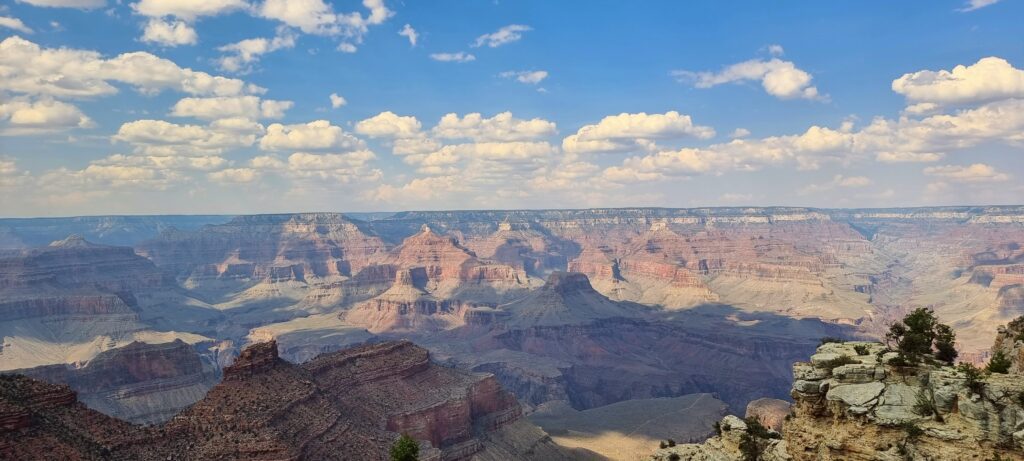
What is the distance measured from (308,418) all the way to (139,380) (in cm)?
A: 8705

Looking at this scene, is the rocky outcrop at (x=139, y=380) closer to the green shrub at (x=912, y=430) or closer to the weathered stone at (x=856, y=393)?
the weathered stone at (x=856, y=393)

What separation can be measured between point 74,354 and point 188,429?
521 feet

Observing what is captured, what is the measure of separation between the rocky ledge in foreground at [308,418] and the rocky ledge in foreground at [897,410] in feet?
152

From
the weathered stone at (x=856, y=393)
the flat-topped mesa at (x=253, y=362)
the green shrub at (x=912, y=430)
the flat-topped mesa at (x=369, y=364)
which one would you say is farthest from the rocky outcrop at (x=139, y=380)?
the green shrub at (x=912, y=430)

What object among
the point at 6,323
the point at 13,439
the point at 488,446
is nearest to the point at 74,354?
the point at 6,323

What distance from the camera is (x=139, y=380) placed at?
445 feet

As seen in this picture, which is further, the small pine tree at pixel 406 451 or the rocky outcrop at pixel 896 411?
the small pine tree at pixel 406 451

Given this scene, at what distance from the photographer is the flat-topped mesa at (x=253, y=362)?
6869 cm

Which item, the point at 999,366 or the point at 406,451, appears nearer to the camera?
the point at 999,366

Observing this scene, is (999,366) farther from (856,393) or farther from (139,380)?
(139,380)

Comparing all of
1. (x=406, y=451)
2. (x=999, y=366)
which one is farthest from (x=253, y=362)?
(x=999, y=366)

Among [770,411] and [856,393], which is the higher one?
[856,393]

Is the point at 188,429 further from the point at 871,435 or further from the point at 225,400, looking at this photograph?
the point at 871,435

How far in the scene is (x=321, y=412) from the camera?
2835 inches
